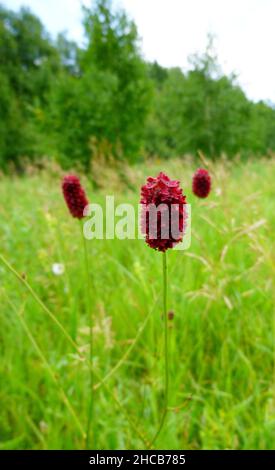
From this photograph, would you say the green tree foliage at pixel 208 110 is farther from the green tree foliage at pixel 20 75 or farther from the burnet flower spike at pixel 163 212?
the burnet flower spike at pixel 163 212

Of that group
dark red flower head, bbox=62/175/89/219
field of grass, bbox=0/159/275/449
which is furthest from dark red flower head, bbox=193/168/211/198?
dark red flower head, bbox=62/175/89/219

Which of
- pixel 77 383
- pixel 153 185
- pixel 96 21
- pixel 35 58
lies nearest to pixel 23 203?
pixel 77 383

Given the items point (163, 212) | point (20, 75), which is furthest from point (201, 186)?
point (20, 75)

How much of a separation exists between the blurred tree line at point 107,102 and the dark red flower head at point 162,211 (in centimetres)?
465

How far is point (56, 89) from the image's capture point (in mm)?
8562

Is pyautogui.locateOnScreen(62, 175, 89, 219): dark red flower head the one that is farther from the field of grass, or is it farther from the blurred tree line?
the blurred tree line

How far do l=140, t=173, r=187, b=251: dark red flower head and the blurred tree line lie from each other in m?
4.65

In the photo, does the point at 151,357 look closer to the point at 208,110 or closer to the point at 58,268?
the point at 58,268

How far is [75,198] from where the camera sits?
1.01m

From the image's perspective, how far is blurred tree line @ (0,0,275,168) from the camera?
830cm

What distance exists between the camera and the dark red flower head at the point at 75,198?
100 centimetres

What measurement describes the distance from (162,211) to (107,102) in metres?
8.07
